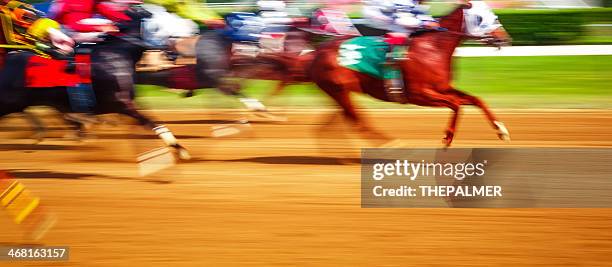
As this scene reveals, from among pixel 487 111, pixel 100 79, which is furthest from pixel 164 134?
pixel 487 111

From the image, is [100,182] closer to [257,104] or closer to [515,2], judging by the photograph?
[257,104]

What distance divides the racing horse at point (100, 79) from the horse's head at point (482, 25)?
3038 millimetres

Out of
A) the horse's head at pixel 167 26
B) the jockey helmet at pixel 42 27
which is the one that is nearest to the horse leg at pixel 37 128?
the horse's head at pixel 167 26

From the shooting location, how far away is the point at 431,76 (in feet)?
27.6

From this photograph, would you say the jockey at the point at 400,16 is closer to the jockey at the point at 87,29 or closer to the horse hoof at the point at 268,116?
the jockey at the point at 87,29

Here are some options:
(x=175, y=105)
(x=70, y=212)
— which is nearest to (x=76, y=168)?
(x=70, y=212)

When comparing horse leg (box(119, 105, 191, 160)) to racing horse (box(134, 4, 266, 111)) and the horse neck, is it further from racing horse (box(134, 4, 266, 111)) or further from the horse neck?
the horse neck

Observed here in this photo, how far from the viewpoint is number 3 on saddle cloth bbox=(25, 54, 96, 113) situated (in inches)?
317

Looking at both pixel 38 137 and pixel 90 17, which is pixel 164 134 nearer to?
pixel 90 17

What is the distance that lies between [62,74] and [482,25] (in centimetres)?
392

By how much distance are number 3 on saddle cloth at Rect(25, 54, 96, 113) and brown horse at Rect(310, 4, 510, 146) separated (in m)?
2.33

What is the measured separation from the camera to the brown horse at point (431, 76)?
8375 mm

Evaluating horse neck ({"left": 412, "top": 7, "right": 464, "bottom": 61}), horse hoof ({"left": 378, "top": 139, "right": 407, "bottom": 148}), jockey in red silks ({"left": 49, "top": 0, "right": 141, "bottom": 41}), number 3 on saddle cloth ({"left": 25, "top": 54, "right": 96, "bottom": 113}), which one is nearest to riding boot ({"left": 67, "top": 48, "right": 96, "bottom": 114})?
number 3 on saddle cloth ({"left": 25, "top": 54, "right": 96, "bottom": 113})

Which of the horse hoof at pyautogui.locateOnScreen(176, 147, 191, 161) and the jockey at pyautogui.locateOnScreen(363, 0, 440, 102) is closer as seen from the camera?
the jockey at pyautogui.locateOnScreen(363, 0, 440, 102)
